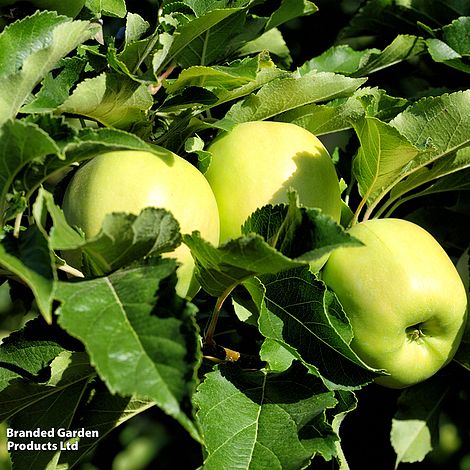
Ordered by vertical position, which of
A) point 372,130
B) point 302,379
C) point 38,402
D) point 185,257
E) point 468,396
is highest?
point 372,130

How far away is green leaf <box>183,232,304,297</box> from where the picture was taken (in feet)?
2.41

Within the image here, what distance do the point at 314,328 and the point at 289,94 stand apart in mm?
333

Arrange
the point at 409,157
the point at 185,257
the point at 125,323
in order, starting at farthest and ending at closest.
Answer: the point at 409,157, the point at 185,257, the point at 125,323

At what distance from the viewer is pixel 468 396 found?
1462mm

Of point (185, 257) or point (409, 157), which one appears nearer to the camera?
point (185, 257)

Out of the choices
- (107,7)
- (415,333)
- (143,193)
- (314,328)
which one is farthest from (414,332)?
(107,7)

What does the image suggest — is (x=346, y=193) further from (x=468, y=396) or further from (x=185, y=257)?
(x=468, y=396)

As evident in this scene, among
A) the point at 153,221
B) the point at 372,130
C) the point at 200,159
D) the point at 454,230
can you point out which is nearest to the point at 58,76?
the point at 200,159

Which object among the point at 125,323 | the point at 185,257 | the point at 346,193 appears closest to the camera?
the point at 125,323

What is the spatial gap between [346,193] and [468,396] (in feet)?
1.79

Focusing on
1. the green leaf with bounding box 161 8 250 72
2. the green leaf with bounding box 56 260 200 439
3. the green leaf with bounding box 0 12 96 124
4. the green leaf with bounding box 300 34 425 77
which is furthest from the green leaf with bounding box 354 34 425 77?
the green leaf with bounding box 56 260 200 439

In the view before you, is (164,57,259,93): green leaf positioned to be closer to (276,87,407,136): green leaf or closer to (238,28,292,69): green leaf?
(276,87,407,136): green leaf

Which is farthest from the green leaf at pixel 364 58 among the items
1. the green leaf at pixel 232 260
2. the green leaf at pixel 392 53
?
the green leaf at pixel 232 260

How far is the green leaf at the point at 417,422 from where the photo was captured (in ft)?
4.26
